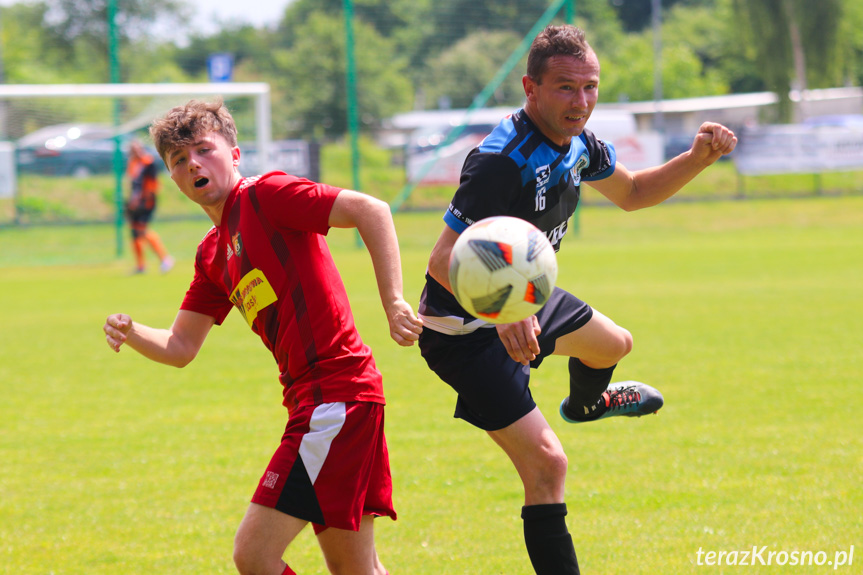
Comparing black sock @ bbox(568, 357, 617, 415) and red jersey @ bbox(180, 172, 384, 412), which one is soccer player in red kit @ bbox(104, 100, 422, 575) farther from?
black sock @ bbox(568, 357, 617, 415)

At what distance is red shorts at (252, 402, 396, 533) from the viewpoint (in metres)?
2.91

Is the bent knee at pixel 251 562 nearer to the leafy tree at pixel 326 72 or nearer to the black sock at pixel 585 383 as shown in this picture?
the black sock at pixel 585 383

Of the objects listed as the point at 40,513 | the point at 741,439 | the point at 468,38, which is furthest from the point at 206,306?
the point at 468,38

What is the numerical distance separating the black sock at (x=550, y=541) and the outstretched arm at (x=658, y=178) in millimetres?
1409

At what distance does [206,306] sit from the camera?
352 cm

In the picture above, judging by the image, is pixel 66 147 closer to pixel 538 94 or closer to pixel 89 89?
pixel 89 89

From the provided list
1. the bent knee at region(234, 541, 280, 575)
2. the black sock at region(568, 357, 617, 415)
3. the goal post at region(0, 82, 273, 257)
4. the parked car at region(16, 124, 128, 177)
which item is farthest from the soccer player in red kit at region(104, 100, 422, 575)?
the parked car at region(16, 124, 128, 177)

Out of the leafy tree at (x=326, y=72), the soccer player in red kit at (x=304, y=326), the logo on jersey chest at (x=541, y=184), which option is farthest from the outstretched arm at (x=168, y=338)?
the leafy tree at (x=326, y=72)

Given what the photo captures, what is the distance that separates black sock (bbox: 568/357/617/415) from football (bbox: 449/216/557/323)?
125 centimetres

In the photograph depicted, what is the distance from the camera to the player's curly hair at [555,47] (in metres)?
3.37

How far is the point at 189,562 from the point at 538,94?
2.37m

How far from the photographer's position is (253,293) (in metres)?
3.12

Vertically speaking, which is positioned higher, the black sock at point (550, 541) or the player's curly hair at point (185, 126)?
the player's curly hair at point (185, 126)

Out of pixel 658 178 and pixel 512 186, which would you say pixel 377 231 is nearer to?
pixel 512 186
